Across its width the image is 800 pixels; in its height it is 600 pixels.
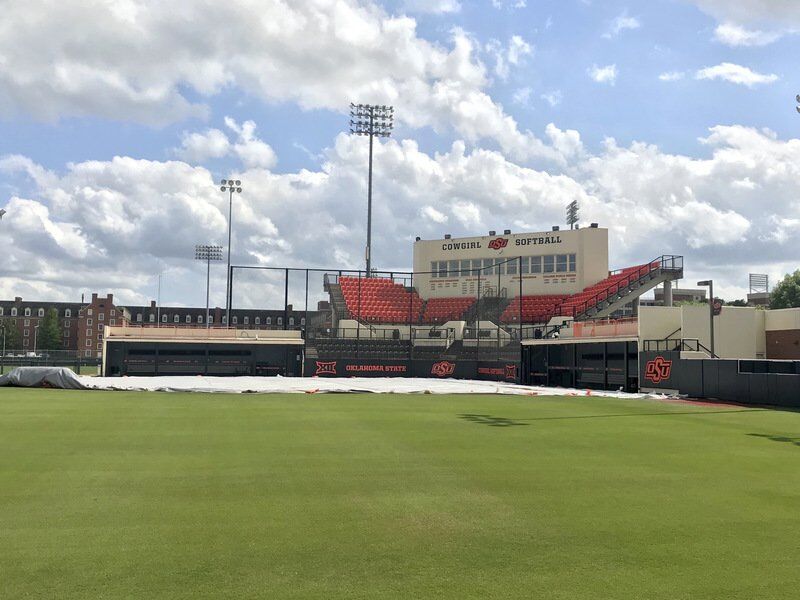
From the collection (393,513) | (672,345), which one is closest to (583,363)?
(672,345)

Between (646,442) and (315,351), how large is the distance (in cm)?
3408

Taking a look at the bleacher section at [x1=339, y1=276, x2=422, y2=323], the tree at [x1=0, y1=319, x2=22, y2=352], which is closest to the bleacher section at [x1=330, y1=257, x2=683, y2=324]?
the bleacher section at [x1=339, y1=276, x2=422, y2=323]

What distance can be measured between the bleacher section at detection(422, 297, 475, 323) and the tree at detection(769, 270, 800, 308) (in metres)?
43.6

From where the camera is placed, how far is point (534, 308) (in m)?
55.2

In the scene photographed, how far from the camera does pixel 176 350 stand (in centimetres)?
4519

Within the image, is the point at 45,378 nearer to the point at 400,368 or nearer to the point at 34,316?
the point at 400,368

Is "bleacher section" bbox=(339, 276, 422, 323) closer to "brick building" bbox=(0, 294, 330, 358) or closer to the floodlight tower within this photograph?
the floodlight tower

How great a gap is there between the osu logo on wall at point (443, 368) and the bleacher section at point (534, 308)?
5854 millimetres

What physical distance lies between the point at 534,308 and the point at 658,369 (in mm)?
23474

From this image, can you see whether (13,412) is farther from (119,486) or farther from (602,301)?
(602,301)

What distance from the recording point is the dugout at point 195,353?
44750mm

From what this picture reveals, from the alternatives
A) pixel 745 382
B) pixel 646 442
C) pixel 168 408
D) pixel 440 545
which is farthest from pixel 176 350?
pixel 440 545

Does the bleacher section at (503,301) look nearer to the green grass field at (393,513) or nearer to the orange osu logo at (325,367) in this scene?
the orange osu logo at (325,367)

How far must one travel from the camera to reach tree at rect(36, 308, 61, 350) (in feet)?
435
